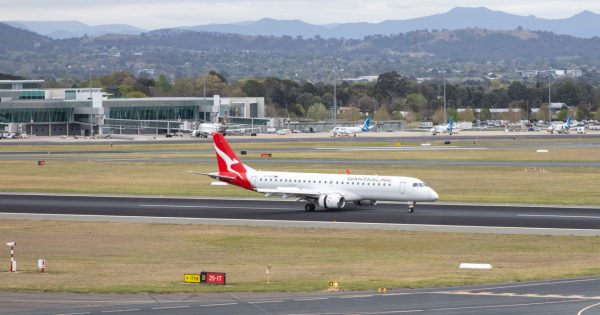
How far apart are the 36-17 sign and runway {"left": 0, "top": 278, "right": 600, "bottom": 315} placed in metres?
2.64

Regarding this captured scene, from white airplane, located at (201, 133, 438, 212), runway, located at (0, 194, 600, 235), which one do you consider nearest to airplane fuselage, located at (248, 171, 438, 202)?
white airplane, located at (201, 133, 438, 212)

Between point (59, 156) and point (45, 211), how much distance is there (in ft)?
236

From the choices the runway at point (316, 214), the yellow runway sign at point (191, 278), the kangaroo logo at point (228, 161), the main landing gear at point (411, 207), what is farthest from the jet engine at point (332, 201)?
the yellow runway sign at point (191, 278)

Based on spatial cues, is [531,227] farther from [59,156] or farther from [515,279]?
[59,156]

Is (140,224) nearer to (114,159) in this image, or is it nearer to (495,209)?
(495,209)

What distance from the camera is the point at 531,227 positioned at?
237ft

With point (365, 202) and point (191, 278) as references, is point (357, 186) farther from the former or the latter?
point (191, 278)

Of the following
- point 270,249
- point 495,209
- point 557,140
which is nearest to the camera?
point 270,249

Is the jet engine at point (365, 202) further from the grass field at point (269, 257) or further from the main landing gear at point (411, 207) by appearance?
the grass field at point (269, 257)

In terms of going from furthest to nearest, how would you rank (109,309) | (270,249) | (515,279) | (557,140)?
(557,140) < (270,249) < (515,279) < (109,309)

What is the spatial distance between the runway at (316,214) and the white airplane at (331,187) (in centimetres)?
91

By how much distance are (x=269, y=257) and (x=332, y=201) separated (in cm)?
2181

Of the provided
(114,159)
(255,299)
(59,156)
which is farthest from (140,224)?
(59,156)

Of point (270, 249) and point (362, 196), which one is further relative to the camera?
point (362, 196)
